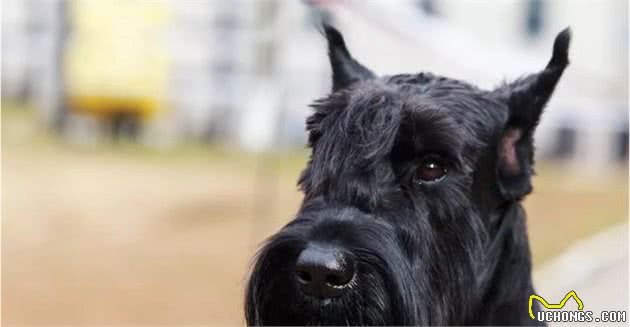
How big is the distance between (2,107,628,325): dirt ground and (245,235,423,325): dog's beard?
220cm

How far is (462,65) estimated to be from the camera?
10016 millimetres

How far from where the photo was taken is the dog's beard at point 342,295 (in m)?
2.36

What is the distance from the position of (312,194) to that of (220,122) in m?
16.3

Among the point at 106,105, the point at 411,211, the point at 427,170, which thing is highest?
the point at 106,105

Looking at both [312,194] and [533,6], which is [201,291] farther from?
[533,6]

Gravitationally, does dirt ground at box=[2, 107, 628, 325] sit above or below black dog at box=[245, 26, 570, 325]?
below

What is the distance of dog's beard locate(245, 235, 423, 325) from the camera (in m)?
2.36

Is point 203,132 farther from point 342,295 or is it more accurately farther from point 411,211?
point 342,295

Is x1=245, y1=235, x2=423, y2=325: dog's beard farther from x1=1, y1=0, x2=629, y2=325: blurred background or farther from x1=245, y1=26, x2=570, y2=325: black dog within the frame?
x1=1, y1=0, x2=629, y2=325: blurred background

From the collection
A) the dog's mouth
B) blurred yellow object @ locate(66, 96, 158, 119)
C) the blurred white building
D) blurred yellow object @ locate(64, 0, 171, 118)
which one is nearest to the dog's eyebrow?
the dog's mouth

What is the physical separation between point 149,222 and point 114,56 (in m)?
7.06

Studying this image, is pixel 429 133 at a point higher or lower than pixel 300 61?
lower

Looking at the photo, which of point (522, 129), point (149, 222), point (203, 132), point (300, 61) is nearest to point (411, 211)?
point (522, 129)

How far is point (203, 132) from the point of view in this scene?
18.9 meters
